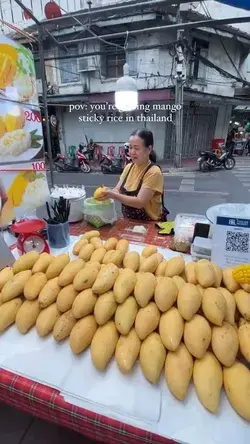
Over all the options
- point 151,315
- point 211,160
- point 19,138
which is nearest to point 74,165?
point 211,160

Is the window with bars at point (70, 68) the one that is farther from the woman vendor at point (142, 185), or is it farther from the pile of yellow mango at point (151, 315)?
the pile of yellow mango at point (151, 315)

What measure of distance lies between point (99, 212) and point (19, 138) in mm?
741

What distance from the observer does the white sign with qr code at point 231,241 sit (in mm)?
962

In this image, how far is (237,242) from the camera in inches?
38.5

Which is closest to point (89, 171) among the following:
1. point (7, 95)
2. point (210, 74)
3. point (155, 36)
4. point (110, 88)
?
point (110, 88)

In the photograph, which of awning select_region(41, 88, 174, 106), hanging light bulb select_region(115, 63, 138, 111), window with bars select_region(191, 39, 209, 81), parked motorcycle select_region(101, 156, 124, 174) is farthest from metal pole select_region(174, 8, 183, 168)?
hanging light bulb select_region(115, 63, 138, 111)

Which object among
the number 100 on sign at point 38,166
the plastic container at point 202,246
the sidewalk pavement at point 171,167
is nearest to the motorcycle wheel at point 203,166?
the sidewalk pavement at point 171,167

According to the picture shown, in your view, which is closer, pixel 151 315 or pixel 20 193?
pixel 151 315

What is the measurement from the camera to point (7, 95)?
1534 millimetres

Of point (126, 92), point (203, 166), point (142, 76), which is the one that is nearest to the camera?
point (126, 92)

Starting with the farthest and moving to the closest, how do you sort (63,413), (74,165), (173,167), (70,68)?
1. (70,68)
2. (74,165)
3. (173,167)
4. (63,413)

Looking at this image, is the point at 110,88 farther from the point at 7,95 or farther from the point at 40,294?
the point at 40,294

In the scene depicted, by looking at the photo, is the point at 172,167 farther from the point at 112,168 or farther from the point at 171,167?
the point at 112,168

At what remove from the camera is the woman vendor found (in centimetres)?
179
